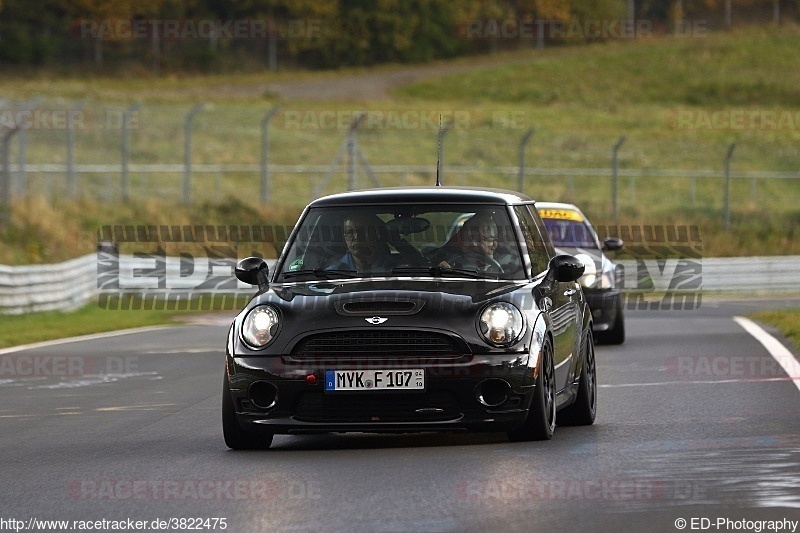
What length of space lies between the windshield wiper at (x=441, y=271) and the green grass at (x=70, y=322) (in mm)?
10108

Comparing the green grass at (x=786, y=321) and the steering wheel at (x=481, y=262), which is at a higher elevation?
the steering wheel at (x=481, y=262)

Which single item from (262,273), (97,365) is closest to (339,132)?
(97,365)

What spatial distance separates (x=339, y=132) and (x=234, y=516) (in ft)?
178

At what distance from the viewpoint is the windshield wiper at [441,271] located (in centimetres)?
1032

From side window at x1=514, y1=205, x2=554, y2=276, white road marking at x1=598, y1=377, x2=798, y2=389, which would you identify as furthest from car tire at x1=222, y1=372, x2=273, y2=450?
white road marking at x1=598, y1=377, x2=798, y2=389

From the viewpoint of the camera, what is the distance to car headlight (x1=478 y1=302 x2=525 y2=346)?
380 inches

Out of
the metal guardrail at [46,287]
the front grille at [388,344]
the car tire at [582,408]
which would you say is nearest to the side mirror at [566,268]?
the car tire at [582,408]

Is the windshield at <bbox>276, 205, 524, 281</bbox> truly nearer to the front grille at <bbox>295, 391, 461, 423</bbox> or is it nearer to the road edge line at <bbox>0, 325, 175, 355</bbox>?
the front grille at <bbox>295, 391, 461, 423</bbox>

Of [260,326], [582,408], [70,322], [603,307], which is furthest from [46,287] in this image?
[260,326]

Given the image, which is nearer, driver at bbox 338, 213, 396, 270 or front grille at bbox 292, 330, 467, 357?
front grille at bbox 292, 330, 467, 357

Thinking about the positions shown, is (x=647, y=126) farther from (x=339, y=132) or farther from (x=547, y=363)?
(x=547, y=363)

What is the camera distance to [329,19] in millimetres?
86500

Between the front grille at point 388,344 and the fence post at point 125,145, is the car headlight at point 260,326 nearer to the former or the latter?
the front grille at point 388,344

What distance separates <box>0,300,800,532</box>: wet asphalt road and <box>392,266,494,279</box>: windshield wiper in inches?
37.6
